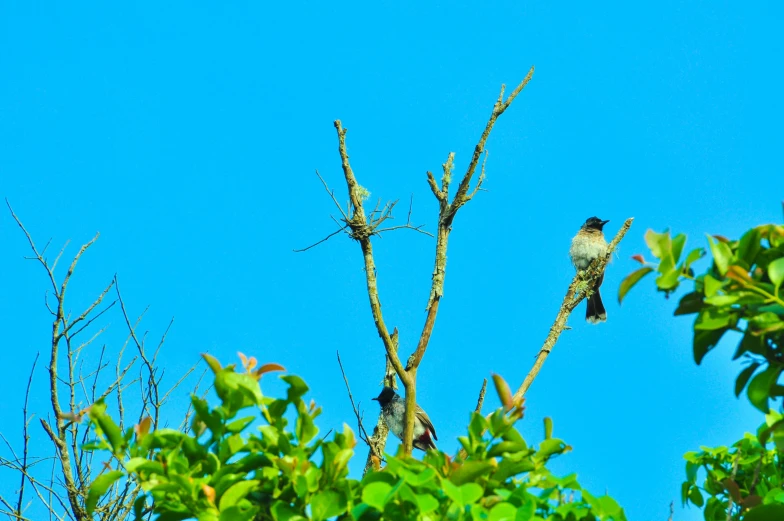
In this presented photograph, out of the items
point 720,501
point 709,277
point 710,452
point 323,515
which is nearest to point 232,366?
point 323,515

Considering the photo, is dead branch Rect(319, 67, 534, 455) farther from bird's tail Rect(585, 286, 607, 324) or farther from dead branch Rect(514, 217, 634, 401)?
bird's tail Rect(585, 286, 607, 324)

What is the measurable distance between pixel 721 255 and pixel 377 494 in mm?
1095

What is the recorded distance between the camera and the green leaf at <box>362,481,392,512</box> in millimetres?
2098

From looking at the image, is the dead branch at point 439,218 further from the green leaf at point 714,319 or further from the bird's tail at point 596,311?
the bird's tail at point 596,311

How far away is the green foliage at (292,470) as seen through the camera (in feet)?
7.36

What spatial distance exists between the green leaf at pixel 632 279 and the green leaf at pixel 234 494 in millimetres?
1137

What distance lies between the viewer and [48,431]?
5074mm

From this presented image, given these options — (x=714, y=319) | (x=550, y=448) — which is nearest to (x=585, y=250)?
(x=550, y=448)

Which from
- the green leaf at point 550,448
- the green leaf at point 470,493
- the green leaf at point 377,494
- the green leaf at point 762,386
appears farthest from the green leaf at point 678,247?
the green leaf at point 377,494

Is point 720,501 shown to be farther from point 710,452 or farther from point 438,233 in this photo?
point 438,233

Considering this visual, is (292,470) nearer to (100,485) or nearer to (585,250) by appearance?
(100,485)

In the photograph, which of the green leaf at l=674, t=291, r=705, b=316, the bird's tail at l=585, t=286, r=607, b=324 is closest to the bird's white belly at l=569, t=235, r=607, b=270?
the bird's tail at l=585, t=286, r=607, b=324

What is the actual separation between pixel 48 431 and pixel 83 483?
1.26 ft

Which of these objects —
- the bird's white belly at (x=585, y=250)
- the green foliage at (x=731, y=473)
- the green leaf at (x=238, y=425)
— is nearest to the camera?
the green leaf at (x=238, y=425)
